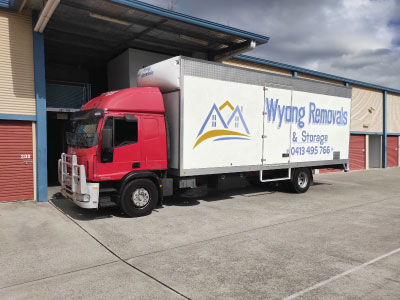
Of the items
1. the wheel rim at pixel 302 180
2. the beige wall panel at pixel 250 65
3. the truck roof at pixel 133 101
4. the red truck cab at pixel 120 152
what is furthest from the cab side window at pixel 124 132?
the beige wall panel at pixel 250 65

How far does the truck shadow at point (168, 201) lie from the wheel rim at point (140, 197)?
18.9 inches

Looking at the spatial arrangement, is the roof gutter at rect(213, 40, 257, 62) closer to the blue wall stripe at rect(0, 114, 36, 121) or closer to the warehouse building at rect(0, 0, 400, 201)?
the warehouse building at rect(0, 0, 400, 201)

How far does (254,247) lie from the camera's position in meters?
6.02

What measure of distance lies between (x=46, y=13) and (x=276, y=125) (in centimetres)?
774

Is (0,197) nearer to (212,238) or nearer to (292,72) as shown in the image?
(212,238)

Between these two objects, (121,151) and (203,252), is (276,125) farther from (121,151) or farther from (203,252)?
(203,252)

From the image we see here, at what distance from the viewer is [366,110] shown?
886 inches

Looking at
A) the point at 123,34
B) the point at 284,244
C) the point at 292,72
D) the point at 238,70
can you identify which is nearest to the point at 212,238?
the point at 284,244

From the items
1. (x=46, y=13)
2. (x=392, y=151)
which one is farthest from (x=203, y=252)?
(x=392, y=151)

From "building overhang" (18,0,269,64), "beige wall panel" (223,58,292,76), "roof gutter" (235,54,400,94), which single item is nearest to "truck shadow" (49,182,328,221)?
"building overhang" (18,0,269,64)

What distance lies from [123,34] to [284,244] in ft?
33.1

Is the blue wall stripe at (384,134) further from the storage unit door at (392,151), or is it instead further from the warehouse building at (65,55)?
the warehouse building at (65,55)

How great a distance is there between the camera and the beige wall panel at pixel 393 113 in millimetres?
25172

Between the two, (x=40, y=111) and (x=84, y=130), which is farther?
(x=40, y=111)
